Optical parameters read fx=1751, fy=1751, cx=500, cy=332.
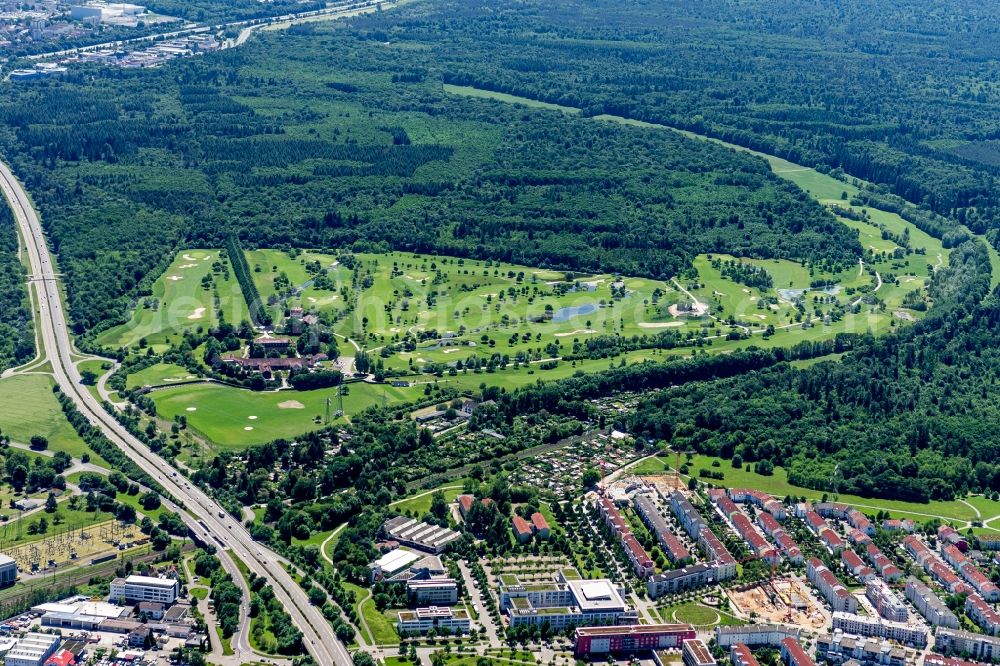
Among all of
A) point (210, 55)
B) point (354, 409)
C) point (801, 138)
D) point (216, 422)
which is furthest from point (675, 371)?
point (210, 55)

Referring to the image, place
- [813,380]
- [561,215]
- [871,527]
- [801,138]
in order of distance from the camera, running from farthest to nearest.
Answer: [801,138]
[561,215]
[813,380]
[871,527]

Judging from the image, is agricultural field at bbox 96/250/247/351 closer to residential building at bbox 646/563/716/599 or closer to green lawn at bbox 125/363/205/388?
green lawn at bbox 125/363/205/388

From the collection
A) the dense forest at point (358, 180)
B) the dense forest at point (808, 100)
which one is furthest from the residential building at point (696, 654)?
the dense forest at point (808, 100)

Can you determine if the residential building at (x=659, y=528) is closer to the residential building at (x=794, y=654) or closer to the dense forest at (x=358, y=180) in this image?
the residential building at (x=794, y=654)

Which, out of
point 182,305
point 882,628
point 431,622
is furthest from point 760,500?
point 182,305

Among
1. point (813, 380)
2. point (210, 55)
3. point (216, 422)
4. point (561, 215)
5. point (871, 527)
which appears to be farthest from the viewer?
point (210, 55)

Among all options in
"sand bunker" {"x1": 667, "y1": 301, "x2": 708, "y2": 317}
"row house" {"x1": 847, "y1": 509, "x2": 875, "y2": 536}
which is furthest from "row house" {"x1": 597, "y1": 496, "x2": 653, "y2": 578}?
"sand bunker" {"x1": 667, "y1": 301, "x2": 708, "y2": 317}

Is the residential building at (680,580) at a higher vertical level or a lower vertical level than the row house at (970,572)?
higher

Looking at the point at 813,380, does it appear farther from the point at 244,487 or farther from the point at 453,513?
the point at 244,487
